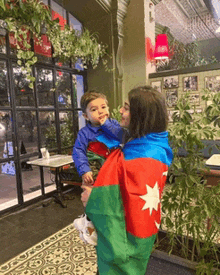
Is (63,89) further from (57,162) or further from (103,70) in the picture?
(57,162)

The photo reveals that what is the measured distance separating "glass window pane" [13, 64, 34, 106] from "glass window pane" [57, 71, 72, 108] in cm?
61

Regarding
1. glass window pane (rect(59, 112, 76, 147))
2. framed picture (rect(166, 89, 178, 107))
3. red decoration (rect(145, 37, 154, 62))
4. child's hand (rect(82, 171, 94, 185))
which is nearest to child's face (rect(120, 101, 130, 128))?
child's hand (rect(82, 171, 94, 185))

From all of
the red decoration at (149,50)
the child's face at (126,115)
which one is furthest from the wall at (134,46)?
the child's face at (126,115)

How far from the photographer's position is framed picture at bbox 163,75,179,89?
4.47m

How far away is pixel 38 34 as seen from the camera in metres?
3.30

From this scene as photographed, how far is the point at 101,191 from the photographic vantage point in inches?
36.7

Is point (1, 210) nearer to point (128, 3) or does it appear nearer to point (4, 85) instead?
point (4, 85)

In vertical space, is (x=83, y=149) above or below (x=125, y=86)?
below

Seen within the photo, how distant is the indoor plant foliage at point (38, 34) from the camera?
2.85 metres

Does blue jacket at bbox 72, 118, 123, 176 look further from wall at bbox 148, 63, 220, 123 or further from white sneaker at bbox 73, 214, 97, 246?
wall at bbox 148, 63, 220, 123

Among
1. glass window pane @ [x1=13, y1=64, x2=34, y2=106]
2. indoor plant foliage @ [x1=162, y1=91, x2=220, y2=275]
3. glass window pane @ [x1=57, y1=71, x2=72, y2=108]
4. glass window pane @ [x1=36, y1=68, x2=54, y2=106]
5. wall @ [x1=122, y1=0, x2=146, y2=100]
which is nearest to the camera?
indoor plant foliage @ [x1=162, y1=91, x2=220, y2=275]

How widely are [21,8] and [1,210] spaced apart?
2786 millimetres

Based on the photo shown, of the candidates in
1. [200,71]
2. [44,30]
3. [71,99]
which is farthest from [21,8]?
[200,71]

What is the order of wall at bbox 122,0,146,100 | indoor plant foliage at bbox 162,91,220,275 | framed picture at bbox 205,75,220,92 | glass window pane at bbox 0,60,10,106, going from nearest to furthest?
indoor plant foliage at bbox 162,91,220,275 < glass window pane at bbox 0,60,10,106 < framed picture at bbox 205,75,220,92 < wall at bbox 122,0,146,100
